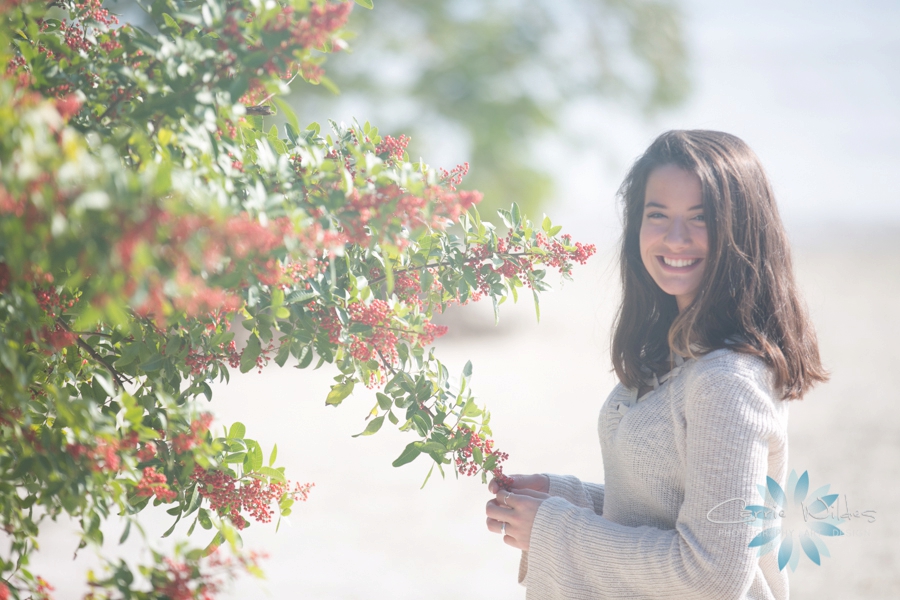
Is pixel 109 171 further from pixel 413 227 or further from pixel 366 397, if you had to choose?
pixel 366 397

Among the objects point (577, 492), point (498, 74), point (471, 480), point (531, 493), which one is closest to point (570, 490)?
point (577, 492)

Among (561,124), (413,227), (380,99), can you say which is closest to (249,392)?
(380,99)

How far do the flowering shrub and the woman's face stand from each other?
199 millimetres

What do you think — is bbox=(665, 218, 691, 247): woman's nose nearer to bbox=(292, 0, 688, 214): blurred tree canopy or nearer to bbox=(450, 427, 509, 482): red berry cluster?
bbox=(450, 427, 509, 482): red berry cluster

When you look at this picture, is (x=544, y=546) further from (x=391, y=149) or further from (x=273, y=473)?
(x=391, y=149)

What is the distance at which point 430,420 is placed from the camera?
0.97 metres

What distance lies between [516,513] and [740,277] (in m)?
0.50

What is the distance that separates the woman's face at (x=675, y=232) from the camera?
112 cm

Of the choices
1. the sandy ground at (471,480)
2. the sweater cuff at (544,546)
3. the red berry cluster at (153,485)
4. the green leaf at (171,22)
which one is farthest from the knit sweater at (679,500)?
the green leaf at (171,22)

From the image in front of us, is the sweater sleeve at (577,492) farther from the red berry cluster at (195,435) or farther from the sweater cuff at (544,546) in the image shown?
the red berry cluster at (195,435)

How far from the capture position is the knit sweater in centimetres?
94

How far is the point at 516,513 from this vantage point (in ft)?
3.69

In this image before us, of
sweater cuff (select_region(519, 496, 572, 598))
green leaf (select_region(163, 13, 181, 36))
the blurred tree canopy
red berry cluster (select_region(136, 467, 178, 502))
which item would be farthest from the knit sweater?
the blurred tree canopy

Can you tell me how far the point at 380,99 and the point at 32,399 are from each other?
730cm
